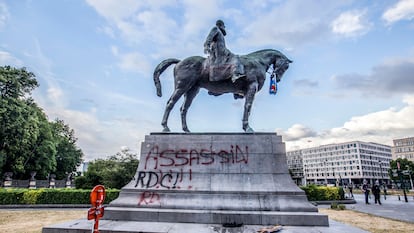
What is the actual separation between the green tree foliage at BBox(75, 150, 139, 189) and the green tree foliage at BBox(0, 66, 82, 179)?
33.2 ft

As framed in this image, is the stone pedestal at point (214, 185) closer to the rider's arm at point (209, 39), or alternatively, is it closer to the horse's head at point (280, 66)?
the horse's head at point (280, 66)

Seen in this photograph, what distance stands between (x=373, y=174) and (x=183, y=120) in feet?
470

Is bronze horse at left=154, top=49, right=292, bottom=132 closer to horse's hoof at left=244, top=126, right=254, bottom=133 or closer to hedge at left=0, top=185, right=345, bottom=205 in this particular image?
horse's hoof at left=244, top=126, right=254, bottom=133

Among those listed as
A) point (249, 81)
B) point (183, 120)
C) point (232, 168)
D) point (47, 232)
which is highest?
point (249, 81)

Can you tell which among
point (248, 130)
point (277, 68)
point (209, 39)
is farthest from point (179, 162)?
point (277, 68)

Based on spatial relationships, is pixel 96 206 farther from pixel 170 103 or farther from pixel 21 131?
pixel 21 131

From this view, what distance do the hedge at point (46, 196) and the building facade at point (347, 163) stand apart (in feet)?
381

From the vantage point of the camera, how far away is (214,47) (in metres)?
9.50

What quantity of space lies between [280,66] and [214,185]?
525 centimetres

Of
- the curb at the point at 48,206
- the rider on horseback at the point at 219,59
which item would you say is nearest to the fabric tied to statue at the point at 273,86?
the rider on horseback at the point at 219,59

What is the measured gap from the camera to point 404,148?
107 meters

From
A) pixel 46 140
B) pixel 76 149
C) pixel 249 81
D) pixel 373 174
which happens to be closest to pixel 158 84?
pixel 249 81

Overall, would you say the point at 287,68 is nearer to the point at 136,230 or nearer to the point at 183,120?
the point at 183,120

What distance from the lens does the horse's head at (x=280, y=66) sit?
33.0 feet
